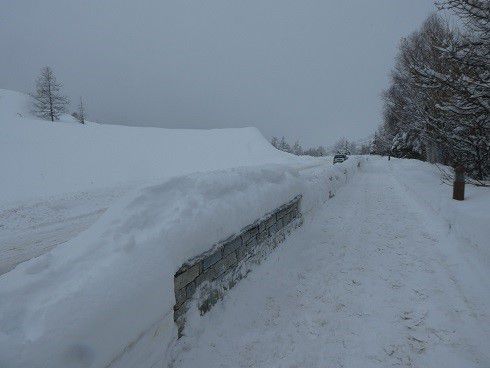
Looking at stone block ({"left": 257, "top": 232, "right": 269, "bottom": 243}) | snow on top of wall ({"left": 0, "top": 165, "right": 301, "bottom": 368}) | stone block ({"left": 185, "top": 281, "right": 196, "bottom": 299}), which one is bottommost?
stone block ({"left": 185, "top": 281, "right": 196, "bottom": 299})

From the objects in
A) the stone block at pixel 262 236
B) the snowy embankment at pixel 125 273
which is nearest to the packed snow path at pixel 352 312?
the stone block at pixel 262 236

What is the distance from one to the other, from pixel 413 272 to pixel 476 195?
4.38m

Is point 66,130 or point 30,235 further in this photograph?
point 66,130

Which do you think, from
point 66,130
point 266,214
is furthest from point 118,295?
point 66,130

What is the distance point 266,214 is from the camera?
14.5 feet

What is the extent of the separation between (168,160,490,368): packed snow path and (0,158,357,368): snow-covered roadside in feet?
2.40

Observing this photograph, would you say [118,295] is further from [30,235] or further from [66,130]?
[66,130]

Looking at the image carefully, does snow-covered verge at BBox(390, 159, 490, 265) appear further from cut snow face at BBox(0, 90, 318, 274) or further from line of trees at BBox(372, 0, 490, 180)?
cut snow face at BBox(0, 90, 318, 274)

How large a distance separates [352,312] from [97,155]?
1915 cm

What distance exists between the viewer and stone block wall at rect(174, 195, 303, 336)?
2.65 metres

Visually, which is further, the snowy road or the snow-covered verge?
the snowy road

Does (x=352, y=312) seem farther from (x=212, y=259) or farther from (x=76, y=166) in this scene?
(x=76, y=166)

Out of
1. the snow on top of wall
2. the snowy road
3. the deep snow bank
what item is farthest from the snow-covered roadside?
the deep snow bank

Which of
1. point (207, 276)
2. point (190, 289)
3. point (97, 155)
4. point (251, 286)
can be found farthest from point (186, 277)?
point (97, 155)
